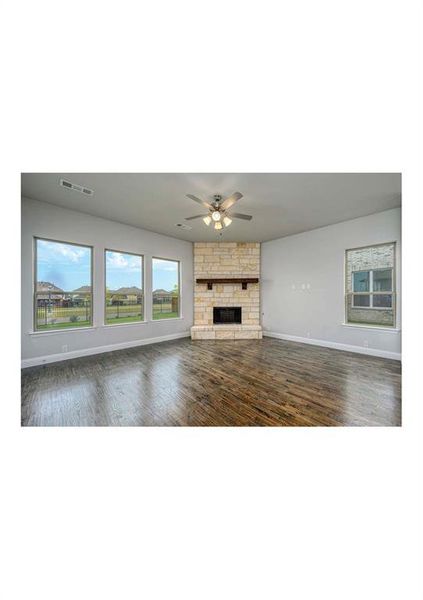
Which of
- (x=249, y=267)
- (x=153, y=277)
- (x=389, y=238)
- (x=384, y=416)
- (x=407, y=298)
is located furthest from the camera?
(x=249, y=267)

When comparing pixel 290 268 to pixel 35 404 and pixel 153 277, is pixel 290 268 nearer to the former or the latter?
pixel 153 277

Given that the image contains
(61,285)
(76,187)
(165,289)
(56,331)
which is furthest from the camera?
(165,289)

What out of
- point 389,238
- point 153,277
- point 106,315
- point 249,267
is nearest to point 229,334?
point 249,267

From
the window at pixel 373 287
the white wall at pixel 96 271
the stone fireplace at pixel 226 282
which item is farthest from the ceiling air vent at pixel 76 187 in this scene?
the window at pixel 373 287

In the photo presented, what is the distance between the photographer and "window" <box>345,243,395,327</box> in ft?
14.8

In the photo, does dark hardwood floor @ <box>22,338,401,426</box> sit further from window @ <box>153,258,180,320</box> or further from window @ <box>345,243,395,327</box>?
window @ <box>153,258,180,320</box>

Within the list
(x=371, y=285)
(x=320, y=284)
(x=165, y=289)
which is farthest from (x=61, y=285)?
(x=371, y=285)

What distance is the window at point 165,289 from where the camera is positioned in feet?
19.6

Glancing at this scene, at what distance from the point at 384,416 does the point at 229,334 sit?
426 cm

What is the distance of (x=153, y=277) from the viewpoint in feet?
19.4

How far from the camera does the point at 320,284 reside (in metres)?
5.52

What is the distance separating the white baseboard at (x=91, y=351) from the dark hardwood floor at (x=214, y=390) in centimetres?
19

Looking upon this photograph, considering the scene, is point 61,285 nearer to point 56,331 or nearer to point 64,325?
point 64,325

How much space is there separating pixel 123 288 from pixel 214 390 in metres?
3.46
